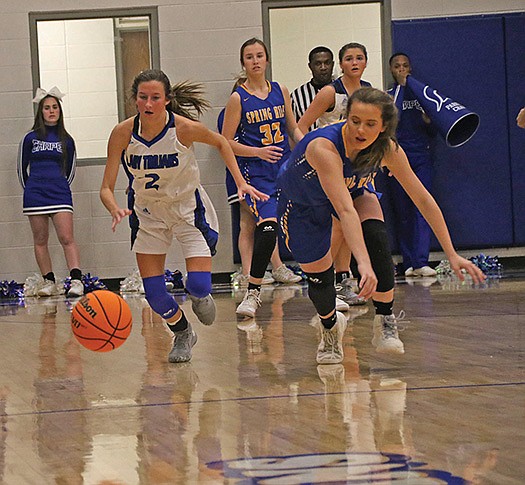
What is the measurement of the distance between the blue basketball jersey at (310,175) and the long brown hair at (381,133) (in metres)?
0.06

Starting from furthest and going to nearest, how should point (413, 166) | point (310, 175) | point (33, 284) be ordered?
point (413, 166)
point (33, 284)
point (310, 175)

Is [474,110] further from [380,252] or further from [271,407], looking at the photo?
[271,407]

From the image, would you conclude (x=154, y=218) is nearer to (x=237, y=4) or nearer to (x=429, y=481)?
(x=429, y=481)

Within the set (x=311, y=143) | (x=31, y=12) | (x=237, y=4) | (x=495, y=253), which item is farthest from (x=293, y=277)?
(x=311, y=143)

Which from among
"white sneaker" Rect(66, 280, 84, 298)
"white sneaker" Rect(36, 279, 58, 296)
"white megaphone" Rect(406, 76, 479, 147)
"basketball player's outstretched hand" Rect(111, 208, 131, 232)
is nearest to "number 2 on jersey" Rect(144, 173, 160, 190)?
"basketball player's outstretched hand" Rect(111, 208, 131, 232)

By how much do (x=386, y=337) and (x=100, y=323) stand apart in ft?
3.80

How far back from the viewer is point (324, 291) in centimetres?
428

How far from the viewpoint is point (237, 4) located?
922 cm

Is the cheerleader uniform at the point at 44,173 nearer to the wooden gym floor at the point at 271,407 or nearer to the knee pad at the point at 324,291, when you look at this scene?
the wooden gym floor at the point at 271,407

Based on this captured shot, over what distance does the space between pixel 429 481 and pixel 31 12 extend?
25.3ft

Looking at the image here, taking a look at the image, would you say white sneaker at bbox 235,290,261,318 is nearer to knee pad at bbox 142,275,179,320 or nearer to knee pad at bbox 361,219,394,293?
knee pad at bbox 142,275,179,320

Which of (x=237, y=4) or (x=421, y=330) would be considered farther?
(x=237, y=4)

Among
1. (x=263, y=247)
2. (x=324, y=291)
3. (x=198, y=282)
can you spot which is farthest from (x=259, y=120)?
(x=324, y=291)

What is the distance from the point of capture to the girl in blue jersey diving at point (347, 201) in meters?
3.83
